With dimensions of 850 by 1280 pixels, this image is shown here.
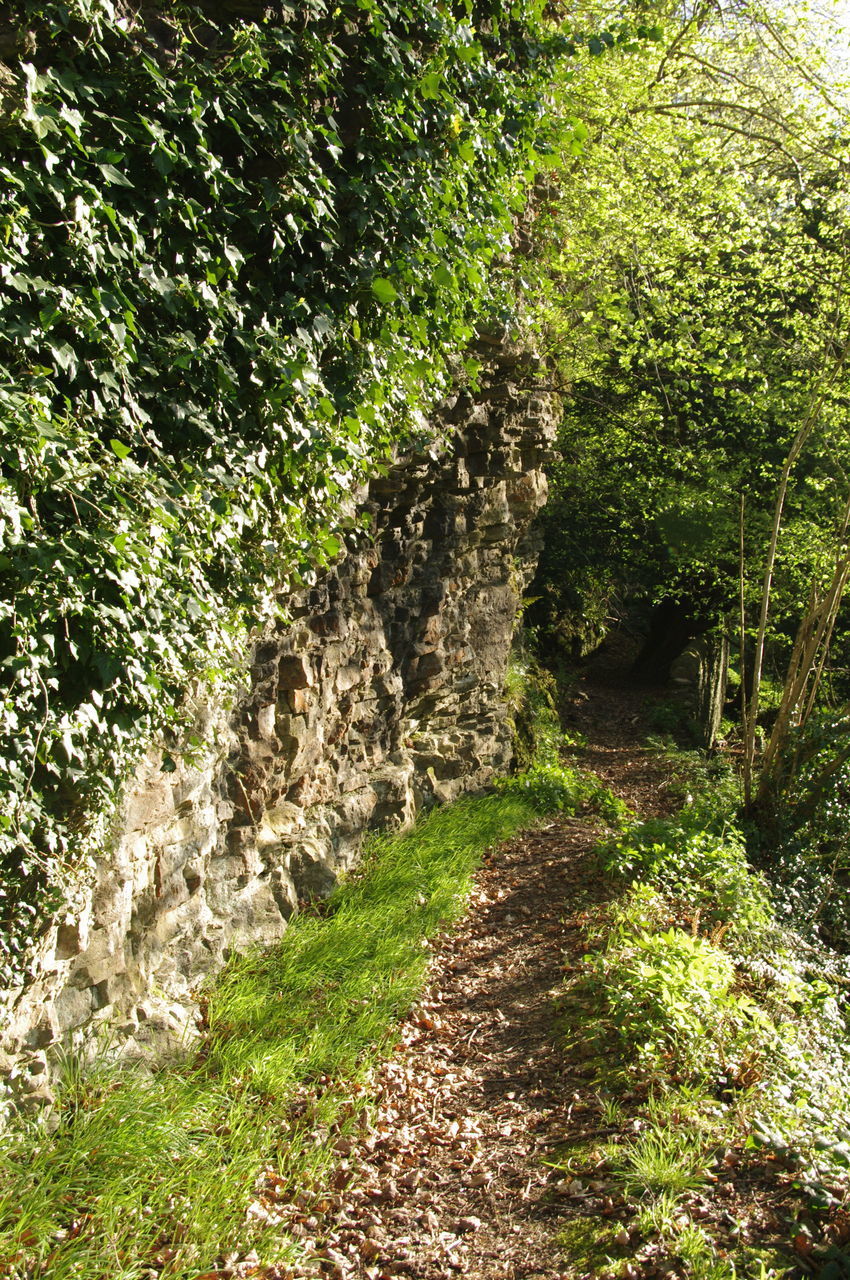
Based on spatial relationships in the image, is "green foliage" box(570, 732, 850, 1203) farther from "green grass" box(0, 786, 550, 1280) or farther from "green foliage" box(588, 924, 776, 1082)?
"green grass" box(0, 786, 550, 1280)

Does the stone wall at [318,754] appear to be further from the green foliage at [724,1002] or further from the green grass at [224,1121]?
the green foliage at [724,1002]

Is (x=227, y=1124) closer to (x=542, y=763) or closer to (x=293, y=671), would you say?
(x=293, y=671)

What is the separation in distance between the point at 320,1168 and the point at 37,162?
13.5 feet

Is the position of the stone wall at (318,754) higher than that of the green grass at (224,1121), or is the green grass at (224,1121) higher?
the stone wall at (318,754)

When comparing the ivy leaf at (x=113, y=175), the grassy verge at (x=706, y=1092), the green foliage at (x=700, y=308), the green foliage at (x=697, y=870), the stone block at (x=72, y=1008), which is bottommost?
the grassy verge at (x=706, y=1092)

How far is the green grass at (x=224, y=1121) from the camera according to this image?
109 inches

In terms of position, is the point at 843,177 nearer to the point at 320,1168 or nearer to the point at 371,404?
the point at 371,404

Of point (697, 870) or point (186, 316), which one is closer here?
point (186, 316)

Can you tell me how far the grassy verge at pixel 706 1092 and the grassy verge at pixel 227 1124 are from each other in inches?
45.0

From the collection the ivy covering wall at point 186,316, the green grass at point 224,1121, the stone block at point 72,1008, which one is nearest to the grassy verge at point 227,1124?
the green grass at point 224,1121

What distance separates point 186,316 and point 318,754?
10.9ft

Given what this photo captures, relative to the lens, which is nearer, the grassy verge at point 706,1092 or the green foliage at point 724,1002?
the grassy verge at point 706,1092

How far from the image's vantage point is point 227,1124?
350cm

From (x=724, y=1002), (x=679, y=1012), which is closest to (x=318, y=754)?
(x=679, y=1012)
